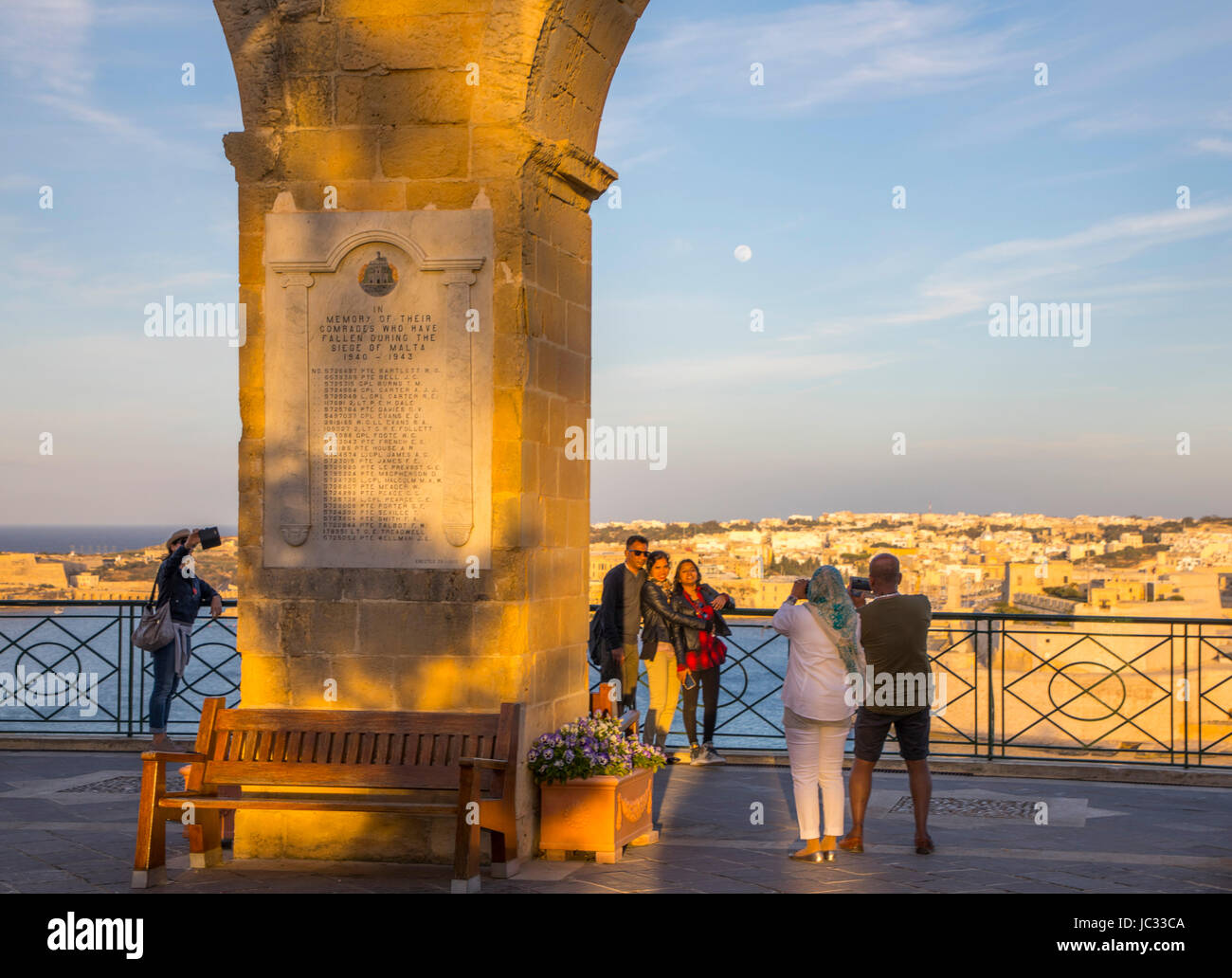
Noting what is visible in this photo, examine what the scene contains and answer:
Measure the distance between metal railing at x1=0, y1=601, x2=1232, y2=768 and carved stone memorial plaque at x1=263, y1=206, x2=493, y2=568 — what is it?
3740 millimetres

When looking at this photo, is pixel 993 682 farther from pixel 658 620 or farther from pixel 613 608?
pixel 613 608

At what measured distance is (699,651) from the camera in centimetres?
985

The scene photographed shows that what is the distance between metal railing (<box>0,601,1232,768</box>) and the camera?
988 cm

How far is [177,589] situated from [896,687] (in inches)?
213

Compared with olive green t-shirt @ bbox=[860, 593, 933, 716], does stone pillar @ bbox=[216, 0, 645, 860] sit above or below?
above

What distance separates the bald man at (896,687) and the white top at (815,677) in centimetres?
32

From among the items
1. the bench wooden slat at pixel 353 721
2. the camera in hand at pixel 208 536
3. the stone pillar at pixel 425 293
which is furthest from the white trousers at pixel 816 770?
the camera in hand at pixel 208 536

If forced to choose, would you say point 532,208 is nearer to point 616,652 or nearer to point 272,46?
point 272,46

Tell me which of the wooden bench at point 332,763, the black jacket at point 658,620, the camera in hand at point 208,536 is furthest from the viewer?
the black jacket at point 658,620

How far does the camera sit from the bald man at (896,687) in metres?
6.52

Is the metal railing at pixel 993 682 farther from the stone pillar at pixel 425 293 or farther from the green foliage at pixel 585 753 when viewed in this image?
the stone pillar at pixel 425 293

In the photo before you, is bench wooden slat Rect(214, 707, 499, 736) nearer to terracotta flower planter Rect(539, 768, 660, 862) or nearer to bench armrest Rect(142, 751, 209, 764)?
bench armrest Rect(142, 751, 209, 764)
